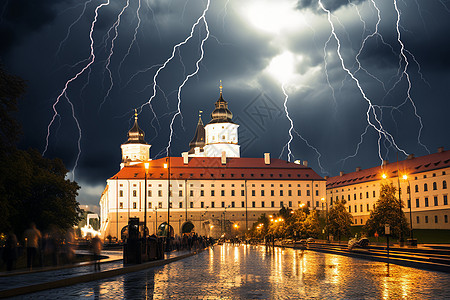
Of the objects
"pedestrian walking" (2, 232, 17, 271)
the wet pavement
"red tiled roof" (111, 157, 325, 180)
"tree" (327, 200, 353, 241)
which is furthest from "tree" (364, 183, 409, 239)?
"red tiled roof" (111, 157, 325, 180)

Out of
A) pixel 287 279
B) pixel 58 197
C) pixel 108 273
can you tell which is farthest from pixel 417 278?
pixel 58 197

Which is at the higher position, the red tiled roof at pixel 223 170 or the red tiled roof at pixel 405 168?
the red tiled roof at pixel 223 170

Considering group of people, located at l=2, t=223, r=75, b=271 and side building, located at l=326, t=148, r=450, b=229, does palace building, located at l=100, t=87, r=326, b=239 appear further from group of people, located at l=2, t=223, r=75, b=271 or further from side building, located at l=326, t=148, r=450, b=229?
group of people, located at l=2, t=223, r=75, b=271

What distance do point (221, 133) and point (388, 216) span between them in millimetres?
96033

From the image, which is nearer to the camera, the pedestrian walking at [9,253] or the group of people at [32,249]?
the pedestrian walking at [9,253]

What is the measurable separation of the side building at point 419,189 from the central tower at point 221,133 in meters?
44.9

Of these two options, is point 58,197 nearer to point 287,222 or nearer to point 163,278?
point 163,278

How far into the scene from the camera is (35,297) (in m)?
13.0

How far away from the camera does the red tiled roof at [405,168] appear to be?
91438mm

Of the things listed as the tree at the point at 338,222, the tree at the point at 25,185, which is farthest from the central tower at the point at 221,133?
the tree at the point at 25,185

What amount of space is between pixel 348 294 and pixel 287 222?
66.5 meters

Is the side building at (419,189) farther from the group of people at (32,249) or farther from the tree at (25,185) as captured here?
the group of people at (32,249)

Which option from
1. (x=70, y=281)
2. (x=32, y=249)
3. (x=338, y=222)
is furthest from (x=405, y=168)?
(x=70, y=281)

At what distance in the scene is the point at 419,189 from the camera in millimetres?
94812
